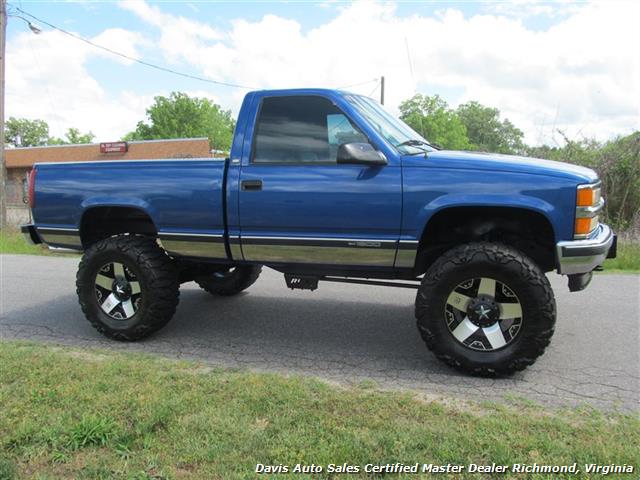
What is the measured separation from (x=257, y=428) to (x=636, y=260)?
24.7 feet

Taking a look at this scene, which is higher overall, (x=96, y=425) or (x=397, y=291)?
(x=96, y=425)

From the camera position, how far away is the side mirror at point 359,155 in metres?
3.75

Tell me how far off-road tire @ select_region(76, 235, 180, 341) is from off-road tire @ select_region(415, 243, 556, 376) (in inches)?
87.1

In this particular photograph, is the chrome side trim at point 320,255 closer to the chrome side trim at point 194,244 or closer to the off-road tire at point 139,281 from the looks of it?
the chrome side trim at point 194,244

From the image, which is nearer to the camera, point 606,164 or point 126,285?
point 126,285

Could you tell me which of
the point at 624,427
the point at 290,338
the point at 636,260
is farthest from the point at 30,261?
the point at 636,260

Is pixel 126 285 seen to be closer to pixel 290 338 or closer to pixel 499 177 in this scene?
pixel 290 338

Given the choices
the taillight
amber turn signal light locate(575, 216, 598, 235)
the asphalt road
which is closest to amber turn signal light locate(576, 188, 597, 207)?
amber turn signal light locate(575, 216, 598, 235)

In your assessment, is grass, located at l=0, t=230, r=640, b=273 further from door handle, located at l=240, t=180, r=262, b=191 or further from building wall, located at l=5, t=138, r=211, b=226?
building wall, located at l=5, t=138, r=211, b=226

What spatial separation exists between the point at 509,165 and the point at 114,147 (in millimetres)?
40862

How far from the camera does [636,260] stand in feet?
26.7

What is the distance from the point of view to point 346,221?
13.0ft

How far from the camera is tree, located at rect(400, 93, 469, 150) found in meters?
63.6

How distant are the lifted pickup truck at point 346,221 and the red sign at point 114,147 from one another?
37582 mm
